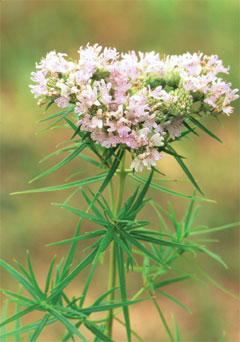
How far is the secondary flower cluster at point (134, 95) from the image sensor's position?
1.28 m

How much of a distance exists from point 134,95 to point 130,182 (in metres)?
2.32

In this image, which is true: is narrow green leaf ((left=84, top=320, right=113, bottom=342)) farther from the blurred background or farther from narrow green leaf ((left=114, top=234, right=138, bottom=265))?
the blurred background

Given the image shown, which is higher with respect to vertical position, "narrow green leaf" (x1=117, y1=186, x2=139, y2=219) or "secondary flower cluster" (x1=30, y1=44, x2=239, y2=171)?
"secondary flower cluster" (x1=30, y1=44, x2=239, y2=171)

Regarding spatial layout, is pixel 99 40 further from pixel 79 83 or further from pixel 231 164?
pixel 79 83

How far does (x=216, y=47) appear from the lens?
13.7 feet

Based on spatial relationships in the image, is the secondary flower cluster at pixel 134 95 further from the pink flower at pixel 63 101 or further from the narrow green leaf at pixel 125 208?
the narrow green leaf at pixel 125 208

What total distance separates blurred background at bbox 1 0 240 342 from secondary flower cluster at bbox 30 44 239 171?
192 centimetres

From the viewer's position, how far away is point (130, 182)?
3592mm

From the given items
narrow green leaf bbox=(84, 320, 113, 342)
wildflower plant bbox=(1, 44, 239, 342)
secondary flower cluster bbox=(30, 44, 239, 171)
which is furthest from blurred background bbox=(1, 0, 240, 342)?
secondary flower cluster bbox=(30, 44, 239, 171)

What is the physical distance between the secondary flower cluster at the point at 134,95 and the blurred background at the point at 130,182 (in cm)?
192

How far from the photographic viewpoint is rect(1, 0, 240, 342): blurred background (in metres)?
3.31

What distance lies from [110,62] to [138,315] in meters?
2.37

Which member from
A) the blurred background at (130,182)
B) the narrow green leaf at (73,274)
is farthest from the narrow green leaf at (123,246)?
the blurred background at (130,182)

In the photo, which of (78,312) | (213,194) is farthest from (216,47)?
(78,312)
